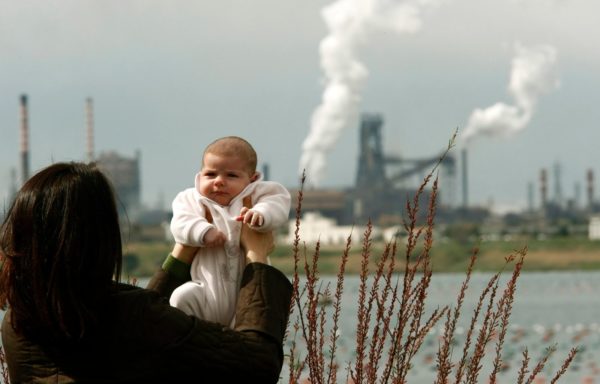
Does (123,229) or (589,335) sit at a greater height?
(123,229)

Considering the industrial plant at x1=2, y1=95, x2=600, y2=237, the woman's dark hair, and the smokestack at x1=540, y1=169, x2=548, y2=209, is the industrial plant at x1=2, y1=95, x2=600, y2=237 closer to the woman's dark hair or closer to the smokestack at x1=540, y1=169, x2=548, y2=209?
the smokestack at x1=540, y1=169, x2=548, y2=209

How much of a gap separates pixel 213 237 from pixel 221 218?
9cm

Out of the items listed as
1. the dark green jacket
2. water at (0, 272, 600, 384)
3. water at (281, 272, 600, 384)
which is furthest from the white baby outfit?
water at (0, 272, 600, 384)

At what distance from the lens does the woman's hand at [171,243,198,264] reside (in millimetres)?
2529

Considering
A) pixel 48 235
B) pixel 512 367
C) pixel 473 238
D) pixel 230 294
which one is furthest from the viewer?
pixel 473 238

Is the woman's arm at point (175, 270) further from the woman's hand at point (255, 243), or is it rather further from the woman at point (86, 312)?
the woman at point (86, 312)

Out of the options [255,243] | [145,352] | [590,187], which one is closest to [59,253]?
[145,352]

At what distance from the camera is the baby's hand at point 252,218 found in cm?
245

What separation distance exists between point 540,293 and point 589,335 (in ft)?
159

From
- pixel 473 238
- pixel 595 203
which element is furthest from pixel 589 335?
pixel 595 203

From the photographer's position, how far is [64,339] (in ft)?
6.77

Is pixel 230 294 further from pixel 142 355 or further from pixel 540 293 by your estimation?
pixel 540 293

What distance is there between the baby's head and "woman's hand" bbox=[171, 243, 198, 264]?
0.12 m

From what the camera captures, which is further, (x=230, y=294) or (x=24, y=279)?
(x=230, y=294)
